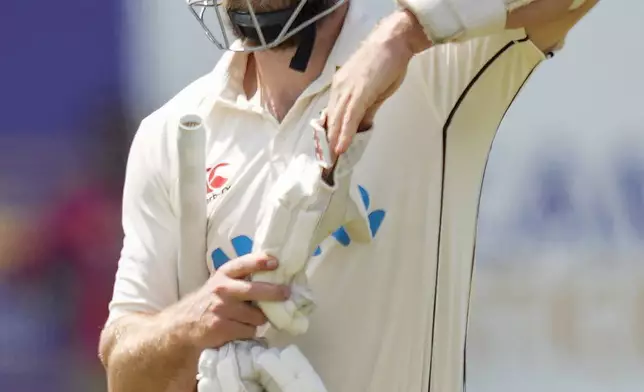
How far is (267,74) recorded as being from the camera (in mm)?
1188

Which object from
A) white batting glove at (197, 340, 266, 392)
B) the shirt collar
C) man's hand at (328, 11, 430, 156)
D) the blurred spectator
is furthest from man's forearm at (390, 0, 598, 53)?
the blurred spectator

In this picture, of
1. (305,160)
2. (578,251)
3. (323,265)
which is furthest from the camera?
(578,251)

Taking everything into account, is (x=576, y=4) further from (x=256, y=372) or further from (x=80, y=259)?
(x=80, y=259)

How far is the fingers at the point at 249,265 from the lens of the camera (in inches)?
37.3

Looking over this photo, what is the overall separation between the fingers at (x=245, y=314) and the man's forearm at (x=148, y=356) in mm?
82

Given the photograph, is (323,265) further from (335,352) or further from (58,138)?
(58,138)

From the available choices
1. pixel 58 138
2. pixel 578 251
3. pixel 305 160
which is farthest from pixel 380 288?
pixel 58 138

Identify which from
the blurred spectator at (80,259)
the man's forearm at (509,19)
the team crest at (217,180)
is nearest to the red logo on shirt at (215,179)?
the team crest at (217,180)

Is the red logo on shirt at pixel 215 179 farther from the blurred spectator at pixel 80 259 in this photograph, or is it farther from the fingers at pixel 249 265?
the blurred spectator at pixel 80 259

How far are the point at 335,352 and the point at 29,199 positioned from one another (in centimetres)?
101

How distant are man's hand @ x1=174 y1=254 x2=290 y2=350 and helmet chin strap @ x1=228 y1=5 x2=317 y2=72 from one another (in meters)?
0.27

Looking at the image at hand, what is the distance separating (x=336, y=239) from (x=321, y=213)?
5.7 inches

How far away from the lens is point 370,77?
936 mm

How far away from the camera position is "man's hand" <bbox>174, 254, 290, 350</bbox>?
95 centimetres
